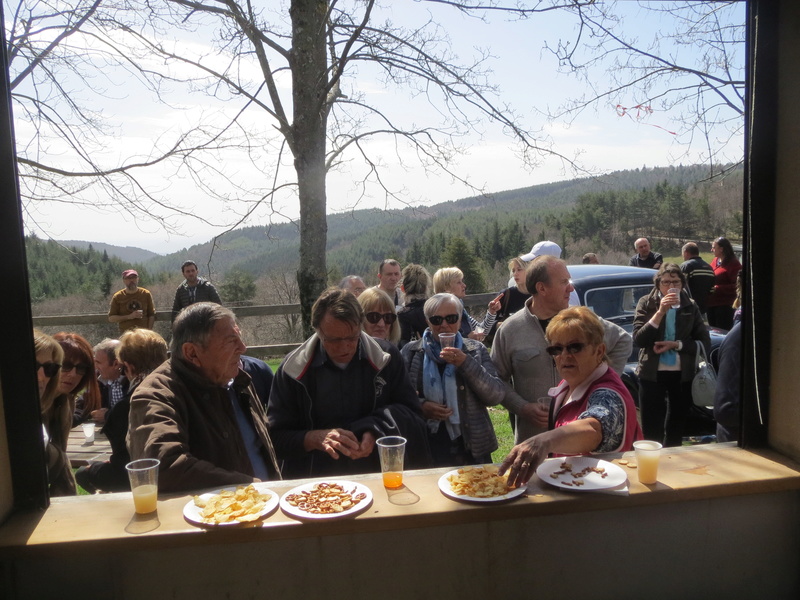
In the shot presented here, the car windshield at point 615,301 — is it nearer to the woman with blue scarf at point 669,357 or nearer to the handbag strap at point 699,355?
the woman with blue scarf at point 669,357

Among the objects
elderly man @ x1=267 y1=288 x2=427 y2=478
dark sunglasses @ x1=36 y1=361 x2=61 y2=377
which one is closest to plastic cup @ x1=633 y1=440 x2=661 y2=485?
elderly man @ x1=267 y1=288 x2=427 y2=478

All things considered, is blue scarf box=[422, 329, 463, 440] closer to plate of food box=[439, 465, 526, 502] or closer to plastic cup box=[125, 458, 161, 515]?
plate of food box=[439, 465, 526, 502]

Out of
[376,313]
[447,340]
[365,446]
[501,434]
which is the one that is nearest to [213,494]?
[365,446]

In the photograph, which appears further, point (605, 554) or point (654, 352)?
point (654, 352)

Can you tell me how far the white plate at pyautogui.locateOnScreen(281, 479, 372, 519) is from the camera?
183cm

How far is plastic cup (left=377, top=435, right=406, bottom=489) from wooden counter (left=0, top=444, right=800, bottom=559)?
0.12 feet

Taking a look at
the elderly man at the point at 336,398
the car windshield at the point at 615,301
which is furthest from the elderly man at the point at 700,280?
the elderly man at the point at 336,398

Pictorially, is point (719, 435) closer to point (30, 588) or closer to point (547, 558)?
point (547, 558)

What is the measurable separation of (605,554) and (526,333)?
5.45ft

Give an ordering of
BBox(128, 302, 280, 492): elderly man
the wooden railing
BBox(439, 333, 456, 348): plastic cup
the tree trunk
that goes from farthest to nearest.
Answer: the wooden railing
the tree trunk
BBox(439, 333, 456, 348): plastic cup
BBox(128, 302, 280, 492): elderly man

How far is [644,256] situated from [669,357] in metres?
5.93

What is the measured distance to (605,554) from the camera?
203 centimetres

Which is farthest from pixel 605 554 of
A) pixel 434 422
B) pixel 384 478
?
pixel 434 422

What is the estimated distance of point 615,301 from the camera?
6680 mm
